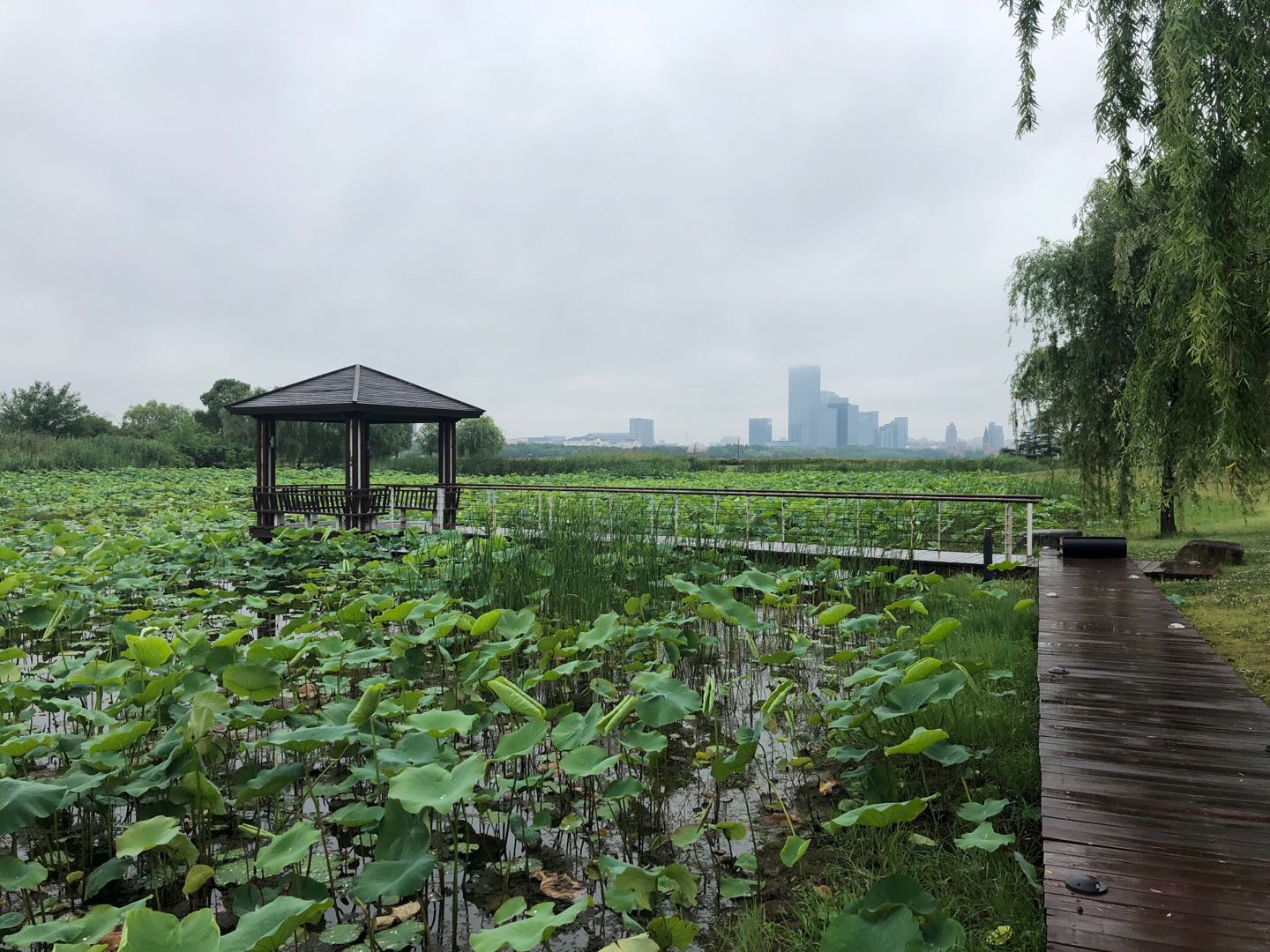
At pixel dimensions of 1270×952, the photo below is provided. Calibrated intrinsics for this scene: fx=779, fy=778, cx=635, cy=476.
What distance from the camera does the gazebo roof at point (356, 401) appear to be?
32.0ft

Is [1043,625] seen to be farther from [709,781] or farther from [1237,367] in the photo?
[709,781]

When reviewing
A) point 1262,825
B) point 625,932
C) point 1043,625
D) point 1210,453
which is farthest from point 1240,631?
point 625,932

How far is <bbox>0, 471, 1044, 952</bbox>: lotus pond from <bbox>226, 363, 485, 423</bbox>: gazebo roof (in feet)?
19.4

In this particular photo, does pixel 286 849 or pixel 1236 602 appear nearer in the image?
pixel 286 849

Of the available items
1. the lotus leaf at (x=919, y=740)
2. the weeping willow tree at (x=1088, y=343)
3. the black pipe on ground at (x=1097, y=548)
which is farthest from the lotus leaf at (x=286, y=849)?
the weeping willow tree at (x=1088, y=343)

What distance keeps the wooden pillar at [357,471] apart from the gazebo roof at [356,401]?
0.59ft

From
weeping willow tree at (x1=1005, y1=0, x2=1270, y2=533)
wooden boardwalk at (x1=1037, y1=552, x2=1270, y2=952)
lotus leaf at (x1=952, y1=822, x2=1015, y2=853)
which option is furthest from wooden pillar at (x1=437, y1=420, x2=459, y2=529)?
lotus leaf at (x1=952, y1=822, x2=1015, y2=853)

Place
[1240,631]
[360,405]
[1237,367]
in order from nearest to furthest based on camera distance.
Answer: [1237,367], [1240,631], [360,405]

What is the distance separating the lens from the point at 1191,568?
634 centimetres

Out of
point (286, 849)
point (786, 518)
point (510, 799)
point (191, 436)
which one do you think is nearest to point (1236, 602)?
point (786, 518)

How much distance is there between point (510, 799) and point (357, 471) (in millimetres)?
8083

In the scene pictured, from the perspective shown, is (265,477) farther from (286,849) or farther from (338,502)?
(286,849)

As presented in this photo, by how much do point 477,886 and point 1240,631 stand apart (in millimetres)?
4564

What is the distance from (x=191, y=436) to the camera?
98.6 ft
